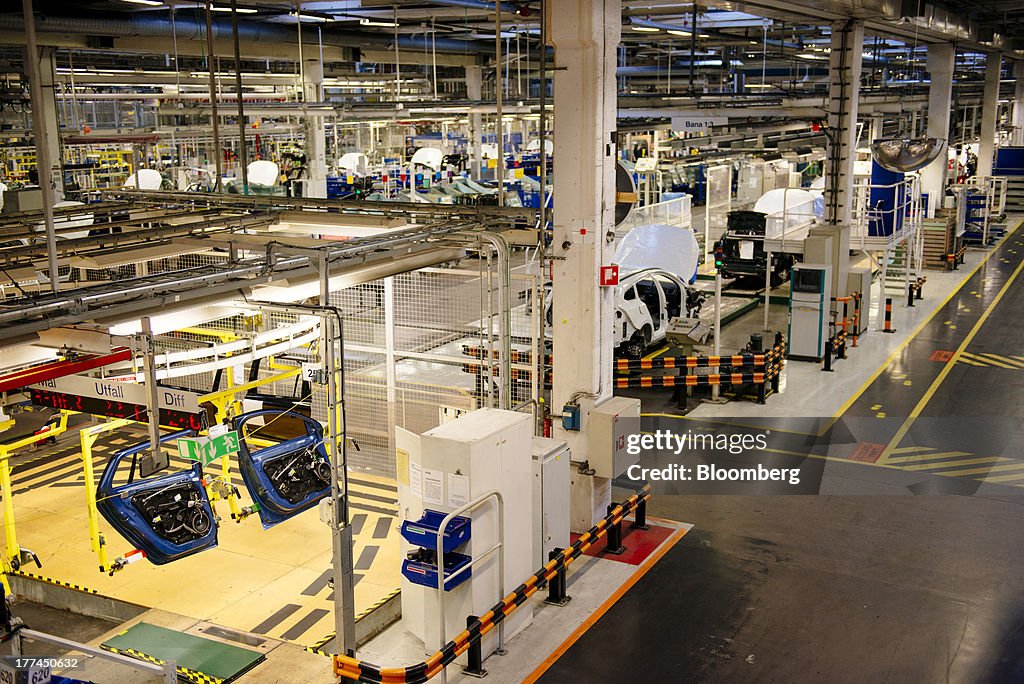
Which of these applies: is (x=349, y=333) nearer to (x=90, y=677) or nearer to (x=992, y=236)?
(x=90, y=677)

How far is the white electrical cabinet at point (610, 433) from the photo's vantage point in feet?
30.3

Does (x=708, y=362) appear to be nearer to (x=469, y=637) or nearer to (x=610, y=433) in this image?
(x=610, y=433)

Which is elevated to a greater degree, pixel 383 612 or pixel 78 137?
pixel 78 137

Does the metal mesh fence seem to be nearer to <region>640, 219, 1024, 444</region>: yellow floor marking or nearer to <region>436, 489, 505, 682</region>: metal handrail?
<region>436, 489, 505, 682</region>: metal handrail

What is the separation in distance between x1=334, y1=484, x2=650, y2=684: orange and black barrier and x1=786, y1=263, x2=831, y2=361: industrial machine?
319 inches

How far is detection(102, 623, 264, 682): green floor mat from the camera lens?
7.56 metres

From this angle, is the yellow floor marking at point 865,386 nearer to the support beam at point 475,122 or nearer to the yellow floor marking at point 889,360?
the yellow floor marking at point 889,360

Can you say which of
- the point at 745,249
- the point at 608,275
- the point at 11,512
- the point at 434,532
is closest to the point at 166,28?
the point at 11,512

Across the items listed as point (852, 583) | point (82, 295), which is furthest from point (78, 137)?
point (852, 583)

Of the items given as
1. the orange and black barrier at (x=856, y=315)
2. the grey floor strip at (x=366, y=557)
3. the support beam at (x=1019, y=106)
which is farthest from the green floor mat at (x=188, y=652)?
the support beam at (x=1019, y=106)

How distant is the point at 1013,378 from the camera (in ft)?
51.0

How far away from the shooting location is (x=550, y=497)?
841 centimetres

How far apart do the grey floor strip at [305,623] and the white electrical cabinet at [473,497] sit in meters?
0.92

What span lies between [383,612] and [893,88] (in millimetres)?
24330
